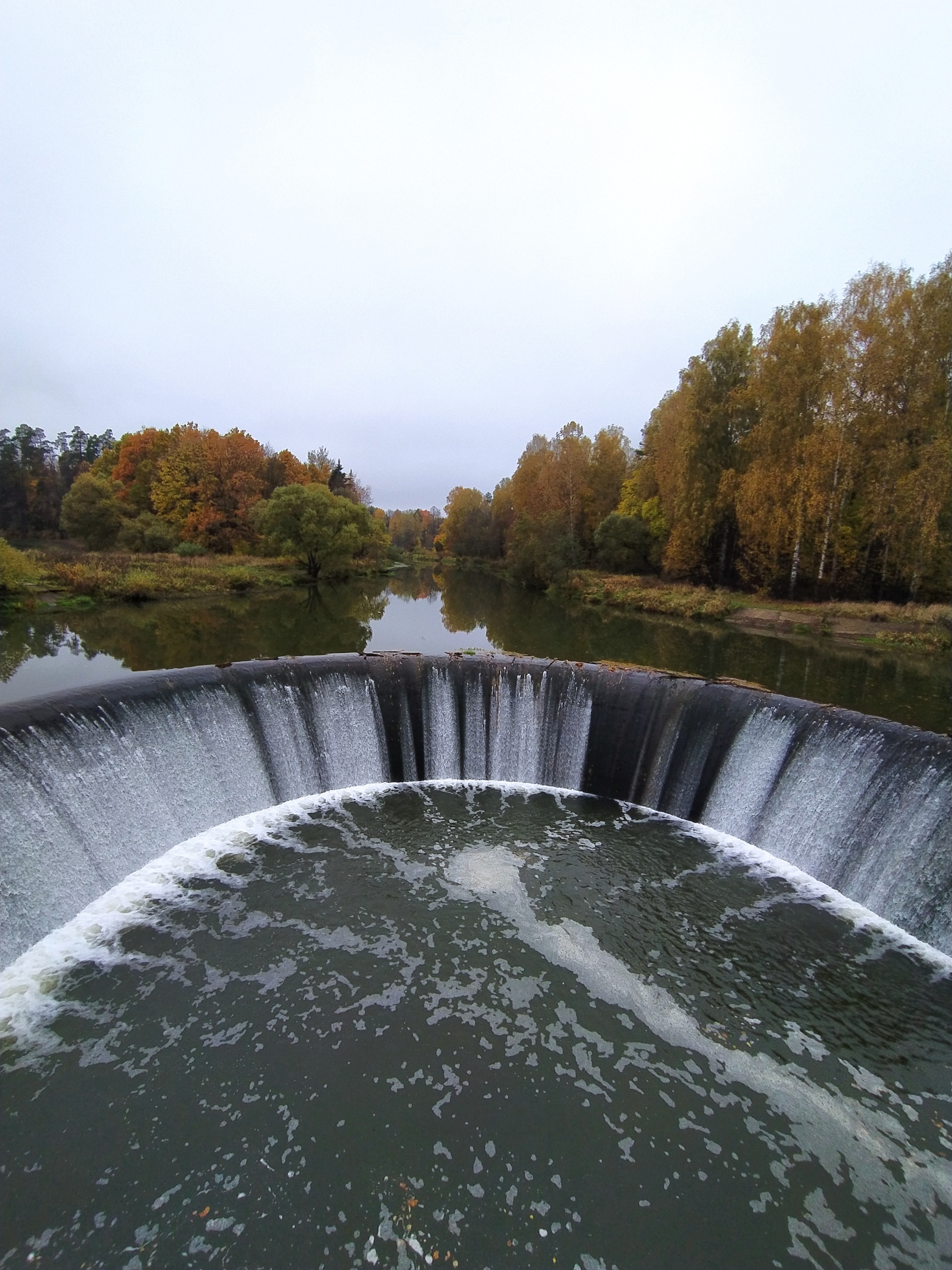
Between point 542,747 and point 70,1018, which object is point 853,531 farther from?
point 70,1018

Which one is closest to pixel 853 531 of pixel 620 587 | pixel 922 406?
pixel 922 406

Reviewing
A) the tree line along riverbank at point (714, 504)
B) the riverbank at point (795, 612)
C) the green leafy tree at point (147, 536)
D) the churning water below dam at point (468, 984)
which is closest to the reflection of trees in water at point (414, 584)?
the tree line along riverbank at point (714, 504)

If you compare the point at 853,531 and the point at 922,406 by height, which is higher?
the point at 922,406

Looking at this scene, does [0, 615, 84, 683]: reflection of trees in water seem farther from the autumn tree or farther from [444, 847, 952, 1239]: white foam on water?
the autumn tree

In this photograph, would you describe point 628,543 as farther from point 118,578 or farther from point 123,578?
point 118,578

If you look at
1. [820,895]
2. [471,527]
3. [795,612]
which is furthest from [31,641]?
[471,527]

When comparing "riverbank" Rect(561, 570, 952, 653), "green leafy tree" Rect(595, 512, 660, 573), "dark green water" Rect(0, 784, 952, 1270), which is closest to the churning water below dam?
"dark green water" Rect(0, 784, 952, 1270)
